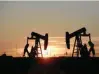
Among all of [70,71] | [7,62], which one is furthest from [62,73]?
[7,62]

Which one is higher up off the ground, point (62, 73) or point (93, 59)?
point (93, 59)

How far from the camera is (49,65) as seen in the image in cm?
1596

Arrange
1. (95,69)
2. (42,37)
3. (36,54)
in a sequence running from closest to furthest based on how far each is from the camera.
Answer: (95,69)
(42,37)
(36,54)

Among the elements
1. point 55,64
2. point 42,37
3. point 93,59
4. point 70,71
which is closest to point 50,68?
point 55,64

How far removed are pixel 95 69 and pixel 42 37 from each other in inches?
295

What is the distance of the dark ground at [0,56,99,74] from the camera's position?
15898 millimetres

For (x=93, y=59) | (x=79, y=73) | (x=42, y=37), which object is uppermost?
(x=42, y=37)

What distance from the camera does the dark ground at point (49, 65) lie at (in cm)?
1590

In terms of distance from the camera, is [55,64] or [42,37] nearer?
[55,64]

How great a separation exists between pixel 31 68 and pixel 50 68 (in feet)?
4.47

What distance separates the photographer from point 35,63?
15984 mm

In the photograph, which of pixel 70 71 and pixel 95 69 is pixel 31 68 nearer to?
pixel 70 71

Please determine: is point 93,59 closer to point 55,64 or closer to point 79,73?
point 79,73

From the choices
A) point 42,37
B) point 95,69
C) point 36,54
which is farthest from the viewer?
point 36,54
